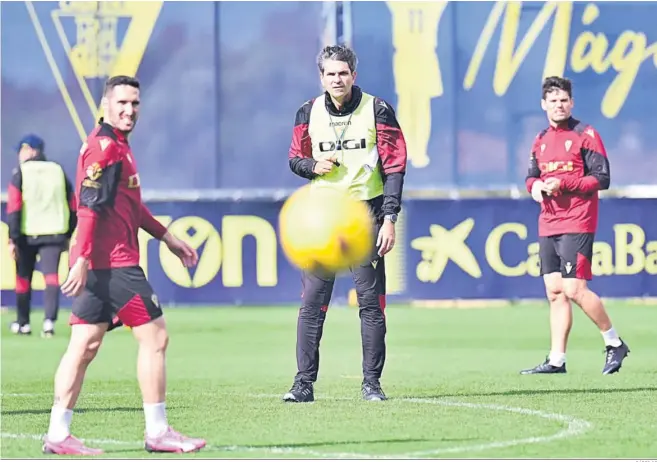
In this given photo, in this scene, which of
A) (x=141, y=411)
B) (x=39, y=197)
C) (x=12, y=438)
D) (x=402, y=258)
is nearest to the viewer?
(x=12, y=438)

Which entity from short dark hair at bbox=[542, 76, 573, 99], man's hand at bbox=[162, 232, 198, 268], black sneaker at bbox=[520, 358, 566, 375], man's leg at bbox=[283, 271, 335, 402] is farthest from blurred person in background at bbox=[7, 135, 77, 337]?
man's hand at bbox=[162, 232, 198, 268]

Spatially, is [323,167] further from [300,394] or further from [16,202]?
[16,202]

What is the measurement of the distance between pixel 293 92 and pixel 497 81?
285 centimetres

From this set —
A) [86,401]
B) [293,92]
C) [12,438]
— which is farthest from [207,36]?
[12,438]

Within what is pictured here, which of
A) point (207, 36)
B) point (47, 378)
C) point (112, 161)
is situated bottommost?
point (47, 378)

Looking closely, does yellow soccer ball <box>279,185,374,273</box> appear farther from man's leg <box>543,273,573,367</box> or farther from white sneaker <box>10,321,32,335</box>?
white sneaker <box>10,321,32,335</box>

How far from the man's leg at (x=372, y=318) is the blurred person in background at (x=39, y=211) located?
23.0 feet

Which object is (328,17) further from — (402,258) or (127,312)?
(127,312)

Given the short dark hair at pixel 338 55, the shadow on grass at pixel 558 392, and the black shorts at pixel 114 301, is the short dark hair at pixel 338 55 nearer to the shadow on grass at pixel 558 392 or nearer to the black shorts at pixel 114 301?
the shadow on grass at pixel 558 392

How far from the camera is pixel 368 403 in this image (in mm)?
9336

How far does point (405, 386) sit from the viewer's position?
10578 millimetres

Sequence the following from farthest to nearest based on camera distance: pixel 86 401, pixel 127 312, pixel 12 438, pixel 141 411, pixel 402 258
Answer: pixel 402 258 < pixel 86 401 < pixel 141 411 < pixel 12 438 < pixel 127 312

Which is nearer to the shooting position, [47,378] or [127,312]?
[127,312]

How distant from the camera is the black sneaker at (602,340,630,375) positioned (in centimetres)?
1138
